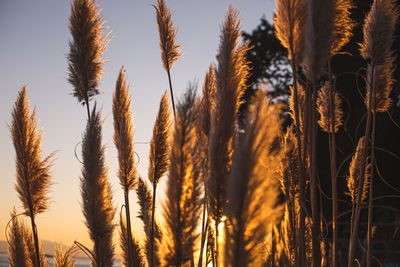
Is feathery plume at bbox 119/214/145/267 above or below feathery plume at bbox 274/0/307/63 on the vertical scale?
below

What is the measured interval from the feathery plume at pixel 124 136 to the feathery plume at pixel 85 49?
0.87ft

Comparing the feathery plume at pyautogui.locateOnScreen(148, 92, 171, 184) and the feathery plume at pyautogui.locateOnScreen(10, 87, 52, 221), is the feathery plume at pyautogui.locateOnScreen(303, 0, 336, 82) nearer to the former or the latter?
the feathery plume at pyautogui.locateOnScreen(148, 92, 171, 184)

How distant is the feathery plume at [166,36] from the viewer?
2.81 m

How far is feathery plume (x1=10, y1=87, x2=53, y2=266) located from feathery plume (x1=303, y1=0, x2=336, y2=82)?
1456 millimetres

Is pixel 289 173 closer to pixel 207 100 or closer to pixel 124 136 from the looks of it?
pixel 207 100

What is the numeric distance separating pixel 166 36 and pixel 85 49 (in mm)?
752

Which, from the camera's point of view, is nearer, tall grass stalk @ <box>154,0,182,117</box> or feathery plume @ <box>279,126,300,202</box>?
feathery plume @ <box>279,126,300,202</box>

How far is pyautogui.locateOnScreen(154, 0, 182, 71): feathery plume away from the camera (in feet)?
9.21

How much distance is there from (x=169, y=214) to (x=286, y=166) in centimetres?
121

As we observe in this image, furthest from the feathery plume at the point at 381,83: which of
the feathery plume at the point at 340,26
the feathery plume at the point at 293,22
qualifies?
the feathery plume at the point at 293,22

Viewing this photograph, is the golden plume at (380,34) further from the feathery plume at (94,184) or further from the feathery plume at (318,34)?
the feathery plume at (94,184)

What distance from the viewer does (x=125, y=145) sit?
2391 millimetres

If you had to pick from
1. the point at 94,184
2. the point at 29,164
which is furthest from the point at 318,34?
the point at 29,164

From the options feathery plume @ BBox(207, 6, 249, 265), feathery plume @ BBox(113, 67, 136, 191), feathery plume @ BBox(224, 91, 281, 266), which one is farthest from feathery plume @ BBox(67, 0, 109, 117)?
feathery plume @ BBox(224, 91, 281, 266)
